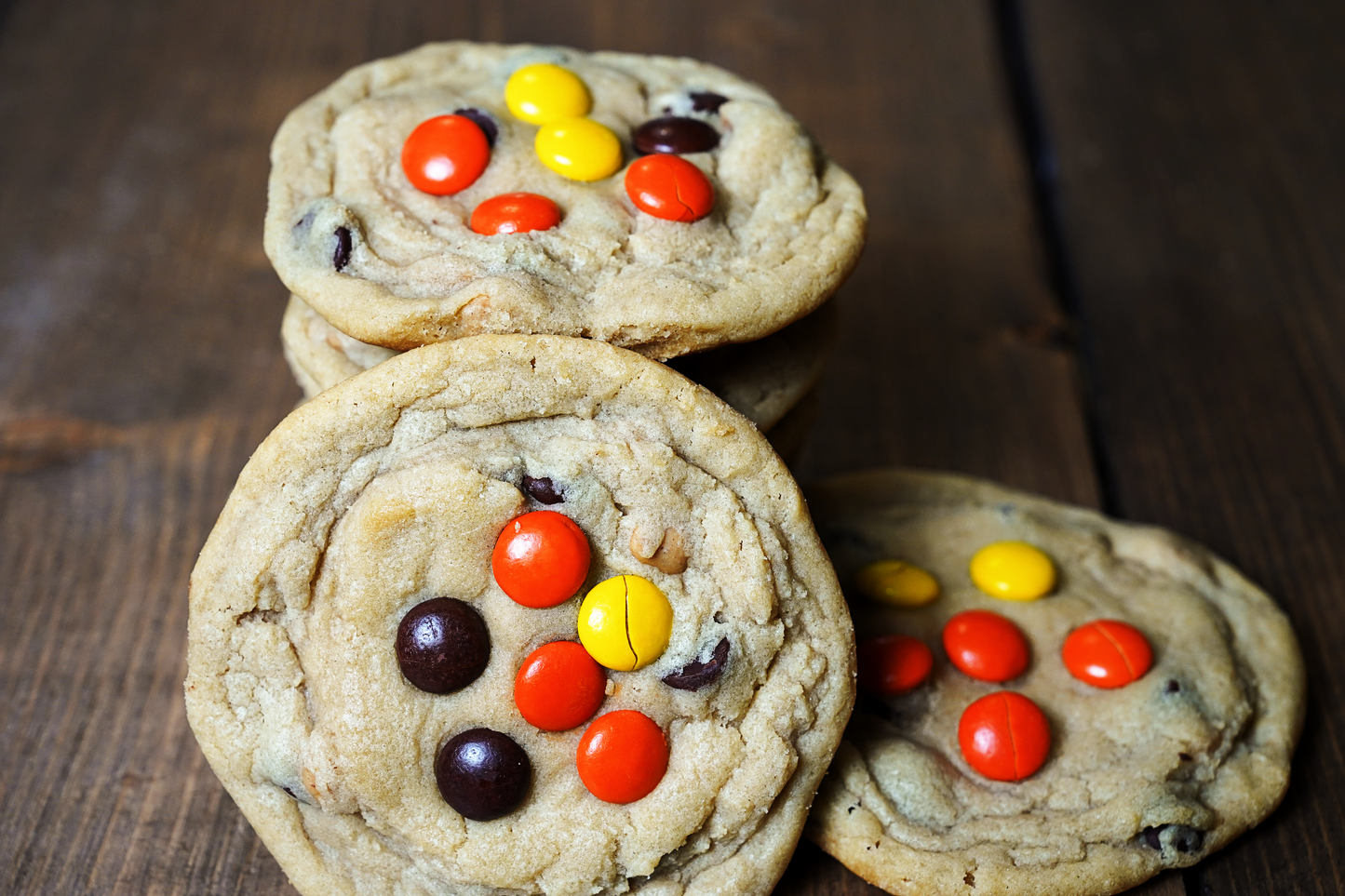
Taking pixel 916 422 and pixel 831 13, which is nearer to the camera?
pixel 916 422

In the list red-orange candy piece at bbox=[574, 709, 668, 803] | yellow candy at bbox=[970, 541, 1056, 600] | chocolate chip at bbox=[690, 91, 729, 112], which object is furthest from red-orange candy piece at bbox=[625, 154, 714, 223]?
yellow candy at bbox=[970, 541, 1056, 600]

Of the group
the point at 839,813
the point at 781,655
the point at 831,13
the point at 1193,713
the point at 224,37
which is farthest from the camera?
the point at 831,13

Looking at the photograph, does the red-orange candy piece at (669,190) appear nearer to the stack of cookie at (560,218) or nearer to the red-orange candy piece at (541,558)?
the stack of cookie at (560,218)

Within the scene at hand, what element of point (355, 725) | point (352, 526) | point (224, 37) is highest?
point (352, 526)

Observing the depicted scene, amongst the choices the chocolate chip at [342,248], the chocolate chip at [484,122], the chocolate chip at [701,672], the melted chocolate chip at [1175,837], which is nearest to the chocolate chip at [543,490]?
the chocolate chip at [701,672]

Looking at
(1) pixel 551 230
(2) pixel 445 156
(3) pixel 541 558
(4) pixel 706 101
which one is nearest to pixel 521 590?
(3) pixel 541 558

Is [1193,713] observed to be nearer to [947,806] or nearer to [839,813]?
[947,806]

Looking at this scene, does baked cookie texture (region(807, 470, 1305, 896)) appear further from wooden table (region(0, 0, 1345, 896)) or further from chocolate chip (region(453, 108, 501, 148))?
chocolate chip (region(453, 108, 501, 148))

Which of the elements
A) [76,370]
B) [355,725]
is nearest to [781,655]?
[355,725]
